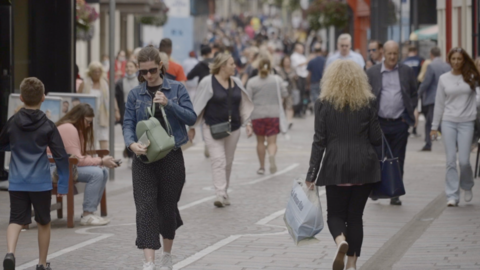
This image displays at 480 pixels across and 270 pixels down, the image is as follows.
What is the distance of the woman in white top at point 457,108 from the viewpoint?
10.7 meters

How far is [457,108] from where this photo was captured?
10.8m

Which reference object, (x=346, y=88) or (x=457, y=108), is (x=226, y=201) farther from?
(x=346, y=88)

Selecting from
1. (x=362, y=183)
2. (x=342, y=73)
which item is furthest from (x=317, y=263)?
(x=342, y=73)

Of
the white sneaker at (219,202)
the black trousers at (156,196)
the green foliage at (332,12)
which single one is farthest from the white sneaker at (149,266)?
the green foliage at (332,12)

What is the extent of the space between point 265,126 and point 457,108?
4.93 meters

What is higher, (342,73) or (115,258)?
(342,73)

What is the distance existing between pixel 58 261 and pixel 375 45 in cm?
741

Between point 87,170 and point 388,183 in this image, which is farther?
point 87,170

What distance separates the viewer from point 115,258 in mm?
8133

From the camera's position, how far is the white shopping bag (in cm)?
706

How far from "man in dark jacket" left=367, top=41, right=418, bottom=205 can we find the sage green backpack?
4502 mm

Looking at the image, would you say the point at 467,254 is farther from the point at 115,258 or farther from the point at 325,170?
the point at 115,258

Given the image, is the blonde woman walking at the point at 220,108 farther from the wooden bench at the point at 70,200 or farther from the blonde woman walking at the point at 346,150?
the blonde woman walking at the point at 346,150

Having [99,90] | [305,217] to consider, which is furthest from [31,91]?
[99,90]
